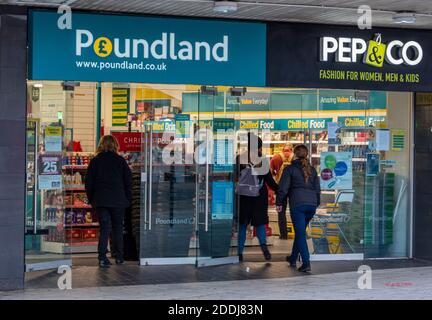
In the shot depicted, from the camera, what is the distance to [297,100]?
1353cm

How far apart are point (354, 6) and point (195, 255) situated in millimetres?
4361

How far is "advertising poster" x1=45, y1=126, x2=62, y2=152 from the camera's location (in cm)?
1136

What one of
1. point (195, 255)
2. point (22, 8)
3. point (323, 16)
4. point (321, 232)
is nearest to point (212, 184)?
point (195, 255)

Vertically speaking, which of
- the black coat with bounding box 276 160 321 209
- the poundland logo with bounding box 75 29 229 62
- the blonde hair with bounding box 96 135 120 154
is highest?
the poundland logo with bounding box 75 29 229 62

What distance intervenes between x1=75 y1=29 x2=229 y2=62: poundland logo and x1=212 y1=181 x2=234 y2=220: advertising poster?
2130 mm

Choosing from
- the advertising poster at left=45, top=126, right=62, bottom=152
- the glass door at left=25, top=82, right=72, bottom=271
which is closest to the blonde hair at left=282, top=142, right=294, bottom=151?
the glass door at left=25, top=82, right=72, bottom=271

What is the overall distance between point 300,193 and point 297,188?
0.27 feet

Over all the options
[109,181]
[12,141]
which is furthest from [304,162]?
[12,141]

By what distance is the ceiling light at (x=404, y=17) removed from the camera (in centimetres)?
1051

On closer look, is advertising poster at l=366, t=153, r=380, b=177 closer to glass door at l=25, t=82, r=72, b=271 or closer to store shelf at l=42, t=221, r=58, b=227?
glass door at l=25, t=82, r=72, b=271

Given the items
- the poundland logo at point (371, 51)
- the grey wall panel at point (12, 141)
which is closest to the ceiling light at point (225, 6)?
the poundland logo at point (371, 51)

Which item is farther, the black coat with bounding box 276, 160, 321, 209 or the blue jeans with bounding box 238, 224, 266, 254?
the blue jeans with bounding box 238, 224, 266, 254

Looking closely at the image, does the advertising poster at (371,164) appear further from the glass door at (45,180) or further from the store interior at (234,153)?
the glass door at (45,180)

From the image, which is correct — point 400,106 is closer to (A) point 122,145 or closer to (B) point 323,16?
(B) point 323,16
